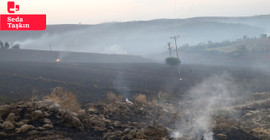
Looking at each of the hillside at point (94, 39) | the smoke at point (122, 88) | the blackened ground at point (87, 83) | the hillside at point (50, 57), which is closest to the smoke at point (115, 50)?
the hillside at point (94, 39)

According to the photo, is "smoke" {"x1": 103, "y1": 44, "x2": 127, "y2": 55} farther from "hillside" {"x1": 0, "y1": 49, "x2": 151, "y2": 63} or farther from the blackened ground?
the blackened ground

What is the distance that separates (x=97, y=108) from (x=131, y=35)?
181m

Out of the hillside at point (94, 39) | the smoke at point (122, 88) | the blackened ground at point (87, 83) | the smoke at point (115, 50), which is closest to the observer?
the blackened ground at point (87, 83)

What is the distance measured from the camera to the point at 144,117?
Answer: 17188 millimetres

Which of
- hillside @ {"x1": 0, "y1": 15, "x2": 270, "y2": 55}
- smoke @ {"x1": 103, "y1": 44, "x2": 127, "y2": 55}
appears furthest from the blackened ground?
hillside @ {"x1": 0, "y1": 15, "x2": 270, "y2": 55}

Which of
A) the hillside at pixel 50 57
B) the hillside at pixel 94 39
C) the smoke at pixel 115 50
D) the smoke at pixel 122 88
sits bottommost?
the smoke at pixel 122 88

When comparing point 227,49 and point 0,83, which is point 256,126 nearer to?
point 0,83

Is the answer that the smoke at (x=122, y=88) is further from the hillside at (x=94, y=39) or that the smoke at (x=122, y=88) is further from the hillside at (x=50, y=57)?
the hillside at (x=94, y=39)

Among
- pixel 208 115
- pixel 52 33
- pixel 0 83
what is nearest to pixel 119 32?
pixel 52 33

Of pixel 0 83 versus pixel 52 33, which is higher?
pixel 52 33

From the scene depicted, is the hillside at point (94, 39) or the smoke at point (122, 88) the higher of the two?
the hillside at point (94, 39)

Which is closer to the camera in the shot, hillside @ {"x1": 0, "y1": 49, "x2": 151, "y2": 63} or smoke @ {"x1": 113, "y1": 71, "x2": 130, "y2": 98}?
smoke @ {"x1": 113, "y1": 71, "x2": 130, "y2": 98}

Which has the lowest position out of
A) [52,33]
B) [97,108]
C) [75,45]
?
[97,108]

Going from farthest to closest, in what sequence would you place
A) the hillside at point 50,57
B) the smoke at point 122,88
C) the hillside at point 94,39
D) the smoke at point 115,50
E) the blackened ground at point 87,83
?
the hillside at point 94,39 < the smoke at point 115,50 < the hillside at point 50,57 < the smoke at point 122,88 < the blackened ground at point 87,83
